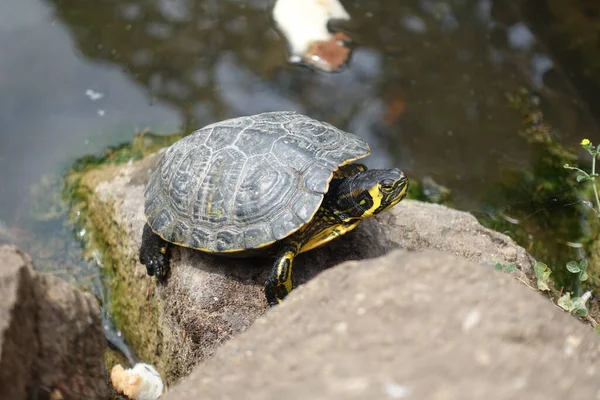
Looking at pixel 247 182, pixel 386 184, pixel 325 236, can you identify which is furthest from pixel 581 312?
pixel 247 182

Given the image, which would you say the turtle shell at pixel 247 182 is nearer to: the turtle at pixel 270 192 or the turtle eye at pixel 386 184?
the turtle at pixel 270 192

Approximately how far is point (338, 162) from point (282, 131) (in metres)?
0.43

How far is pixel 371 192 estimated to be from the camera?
127 inches

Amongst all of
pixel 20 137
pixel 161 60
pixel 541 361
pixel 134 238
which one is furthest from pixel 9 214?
pixel 541 361

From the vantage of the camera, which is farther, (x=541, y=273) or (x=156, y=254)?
(x=156, y=254)

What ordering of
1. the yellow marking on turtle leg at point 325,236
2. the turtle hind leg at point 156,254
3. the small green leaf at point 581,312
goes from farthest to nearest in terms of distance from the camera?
the turtle hind leg at point 156,254 < the yellow marking on turtle leg at point 325,236 < the small green leaf at point 581,312

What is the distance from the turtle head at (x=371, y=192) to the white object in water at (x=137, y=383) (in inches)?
68.3

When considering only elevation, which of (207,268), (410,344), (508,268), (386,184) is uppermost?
(410,344)

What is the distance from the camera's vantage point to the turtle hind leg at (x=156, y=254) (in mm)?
3711

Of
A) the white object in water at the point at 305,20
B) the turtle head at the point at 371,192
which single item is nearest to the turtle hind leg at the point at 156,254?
the turtle head at the point at 371,192

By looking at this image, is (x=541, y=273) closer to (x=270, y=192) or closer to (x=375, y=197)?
(x=375, y=197)

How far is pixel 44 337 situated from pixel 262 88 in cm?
414

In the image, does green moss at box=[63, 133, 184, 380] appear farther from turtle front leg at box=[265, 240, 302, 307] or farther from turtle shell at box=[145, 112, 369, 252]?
turtle front leg at box=[265, 240, 302, 307]

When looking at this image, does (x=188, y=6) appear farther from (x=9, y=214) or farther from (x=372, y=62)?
(x=9, y=214)
